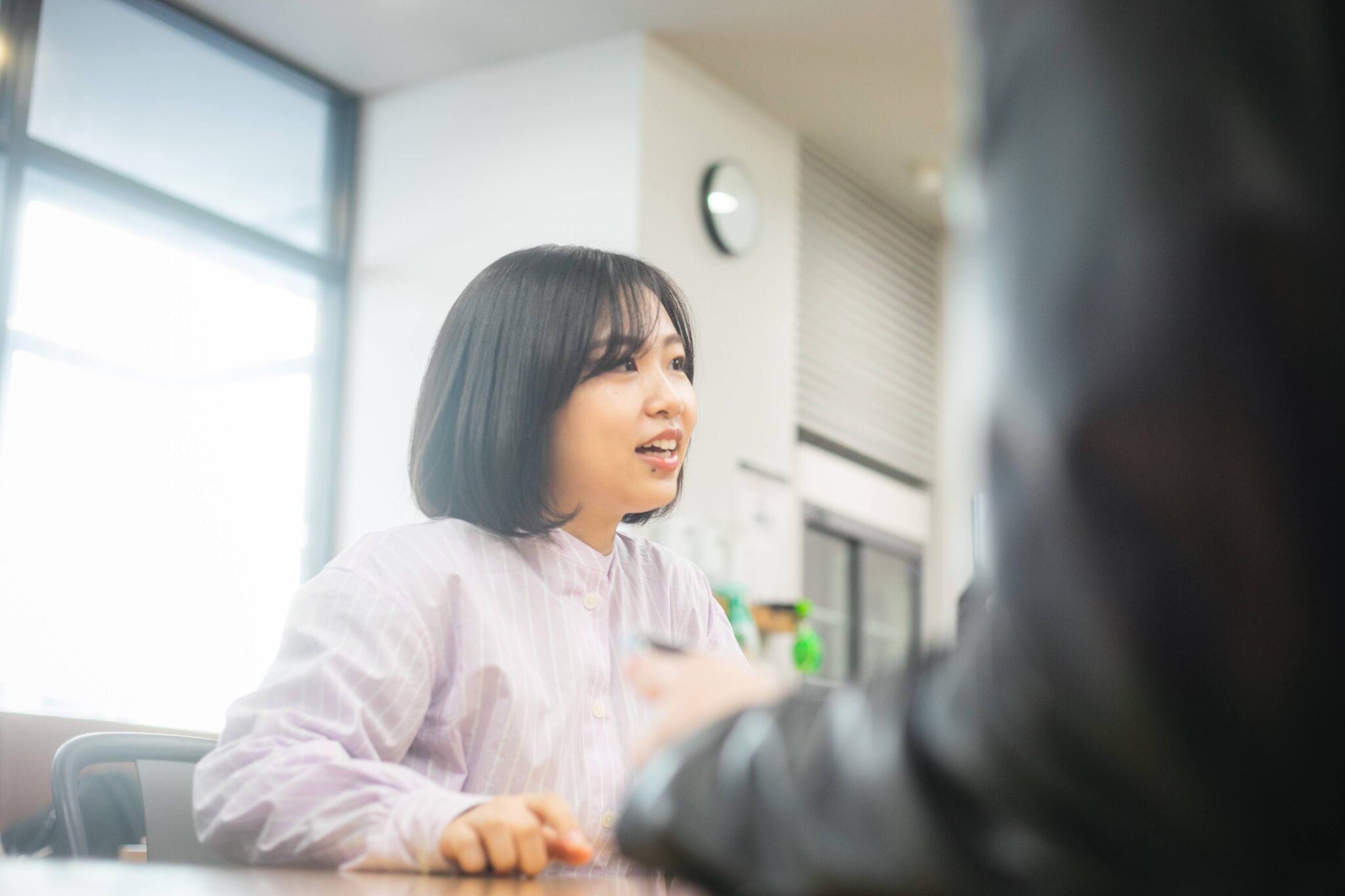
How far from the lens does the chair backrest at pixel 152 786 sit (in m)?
1.17

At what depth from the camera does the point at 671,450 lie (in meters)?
1.44

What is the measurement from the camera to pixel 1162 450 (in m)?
0.25

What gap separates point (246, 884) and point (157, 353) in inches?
169

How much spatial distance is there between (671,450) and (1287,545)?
1.20 metres

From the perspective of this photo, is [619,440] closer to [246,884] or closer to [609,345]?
[609,345]

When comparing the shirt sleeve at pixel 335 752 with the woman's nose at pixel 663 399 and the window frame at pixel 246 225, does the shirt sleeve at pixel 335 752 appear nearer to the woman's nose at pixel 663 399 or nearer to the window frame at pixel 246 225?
the woman's nose at pixel 663 399

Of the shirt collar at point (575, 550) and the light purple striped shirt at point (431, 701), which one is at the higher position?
the shirt collar at point (575, 550)

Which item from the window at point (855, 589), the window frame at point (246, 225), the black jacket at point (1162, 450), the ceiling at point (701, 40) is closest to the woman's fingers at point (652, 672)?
the black jacket at point (1162, 450)

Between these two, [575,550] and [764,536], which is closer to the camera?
[575,550]

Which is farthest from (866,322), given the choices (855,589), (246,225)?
(246,225)

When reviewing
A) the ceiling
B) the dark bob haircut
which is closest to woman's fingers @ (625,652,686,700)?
the dark bob haircut

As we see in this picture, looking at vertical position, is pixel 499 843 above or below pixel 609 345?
below

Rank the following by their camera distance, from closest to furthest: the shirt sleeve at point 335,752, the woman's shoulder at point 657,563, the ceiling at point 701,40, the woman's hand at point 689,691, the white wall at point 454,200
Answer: the woman's hand at point 689,691, the shirt sleeve at point 335,752, the woman's shoulder at point 657,563, the ceiling at point 701,40, the white wall at point 454,200

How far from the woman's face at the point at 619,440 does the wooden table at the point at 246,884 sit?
651mm
